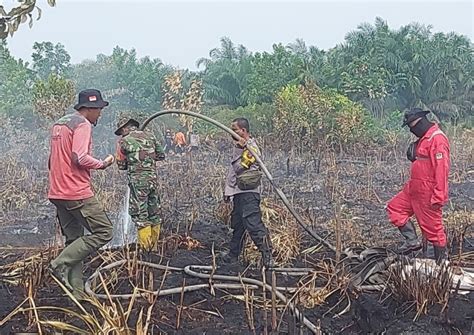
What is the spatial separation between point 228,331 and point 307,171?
919 cm

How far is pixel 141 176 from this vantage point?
6582mm

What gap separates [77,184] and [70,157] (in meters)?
0.21

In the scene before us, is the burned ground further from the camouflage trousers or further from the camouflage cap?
the camouflage cap

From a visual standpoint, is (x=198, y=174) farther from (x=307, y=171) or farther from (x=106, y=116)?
(x=106, y=116)

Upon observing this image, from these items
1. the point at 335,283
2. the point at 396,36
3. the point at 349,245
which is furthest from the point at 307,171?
the point at 396,36

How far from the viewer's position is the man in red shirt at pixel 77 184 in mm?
5082

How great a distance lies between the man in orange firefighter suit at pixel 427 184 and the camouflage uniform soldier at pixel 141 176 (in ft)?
7.66

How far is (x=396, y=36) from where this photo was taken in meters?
24.3

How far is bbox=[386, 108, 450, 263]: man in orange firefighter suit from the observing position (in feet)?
18.6

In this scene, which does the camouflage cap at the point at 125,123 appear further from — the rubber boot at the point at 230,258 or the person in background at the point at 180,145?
the person in background at the point at 180,145

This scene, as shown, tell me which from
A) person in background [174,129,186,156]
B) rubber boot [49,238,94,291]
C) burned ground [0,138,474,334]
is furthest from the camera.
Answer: person in background [174,129,186,156]

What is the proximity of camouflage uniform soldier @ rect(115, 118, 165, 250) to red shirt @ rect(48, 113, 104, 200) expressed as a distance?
1.37m

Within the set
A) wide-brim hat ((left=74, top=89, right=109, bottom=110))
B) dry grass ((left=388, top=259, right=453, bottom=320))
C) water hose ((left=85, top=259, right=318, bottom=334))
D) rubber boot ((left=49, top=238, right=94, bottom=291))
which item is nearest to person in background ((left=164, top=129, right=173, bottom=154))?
water hose ((left=85, top=259, right=318, bottom=334))

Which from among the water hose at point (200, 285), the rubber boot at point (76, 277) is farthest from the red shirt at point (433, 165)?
the rubber boot at point (76, 277)
